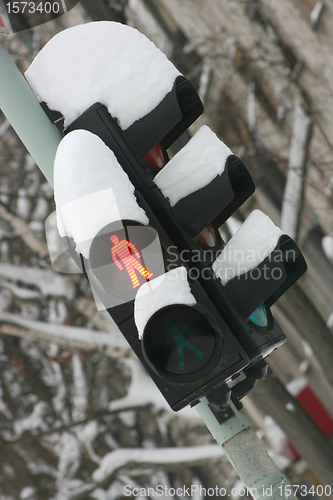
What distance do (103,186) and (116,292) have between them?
430 millimetres

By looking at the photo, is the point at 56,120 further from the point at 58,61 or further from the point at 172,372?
the point at 172,372

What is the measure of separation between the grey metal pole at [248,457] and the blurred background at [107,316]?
472cm

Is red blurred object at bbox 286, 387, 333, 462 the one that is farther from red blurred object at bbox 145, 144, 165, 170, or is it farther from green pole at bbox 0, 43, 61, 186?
green pole at bbox 0, 43, 61, 186

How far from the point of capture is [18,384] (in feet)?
33.2

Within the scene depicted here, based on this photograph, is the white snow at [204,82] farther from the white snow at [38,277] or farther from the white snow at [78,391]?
the white snow at [78,391]

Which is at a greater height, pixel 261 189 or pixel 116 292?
pixel 116 292

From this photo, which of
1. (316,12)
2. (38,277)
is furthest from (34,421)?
(316,12)

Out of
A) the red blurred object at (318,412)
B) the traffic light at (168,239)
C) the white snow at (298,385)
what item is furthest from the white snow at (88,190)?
the red blurred object at (318,412)

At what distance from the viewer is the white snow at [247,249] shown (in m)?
1.83

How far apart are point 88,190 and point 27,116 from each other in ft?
1.90

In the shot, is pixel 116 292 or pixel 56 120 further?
pixel 56 120

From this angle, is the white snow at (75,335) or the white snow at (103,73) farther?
the white snow at (75,335)

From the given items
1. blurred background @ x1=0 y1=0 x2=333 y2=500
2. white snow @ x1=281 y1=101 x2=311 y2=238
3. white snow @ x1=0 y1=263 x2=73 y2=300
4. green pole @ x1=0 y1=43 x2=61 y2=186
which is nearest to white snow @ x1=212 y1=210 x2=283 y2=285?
green pole @ x1=0 y1=43 x2=61 y2=186

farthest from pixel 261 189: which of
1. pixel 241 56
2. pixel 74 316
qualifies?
pixel 74 316
